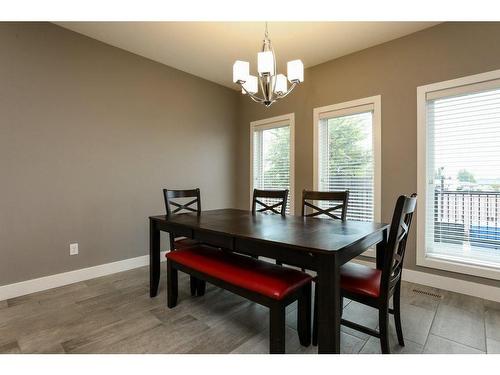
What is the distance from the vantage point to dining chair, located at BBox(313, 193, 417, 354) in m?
1.34

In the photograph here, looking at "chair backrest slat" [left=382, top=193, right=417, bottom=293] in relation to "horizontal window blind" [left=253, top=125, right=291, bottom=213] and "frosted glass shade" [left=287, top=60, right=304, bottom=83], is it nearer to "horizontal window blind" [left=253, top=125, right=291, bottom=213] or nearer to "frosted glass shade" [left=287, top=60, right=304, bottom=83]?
"frosted glass shade" [left=287, top=60, right=304, bottom=83]

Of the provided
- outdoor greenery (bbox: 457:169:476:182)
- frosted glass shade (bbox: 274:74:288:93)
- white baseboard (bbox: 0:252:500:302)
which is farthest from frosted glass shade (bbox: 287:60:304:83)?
white baseboard (bbox: 0:252:500:302)

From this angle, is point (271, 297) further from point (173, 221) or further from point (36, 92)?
point (36, 92)

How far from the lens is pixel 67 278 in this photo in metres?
2.64

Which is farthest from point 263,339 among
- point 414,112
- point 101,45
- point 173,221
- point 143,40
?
point 101,45

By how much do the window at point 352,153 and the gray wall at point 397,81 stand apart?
0.29 feet

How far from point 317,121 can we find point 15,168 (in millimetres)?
3344

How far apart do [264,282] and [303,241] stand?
0.35 m

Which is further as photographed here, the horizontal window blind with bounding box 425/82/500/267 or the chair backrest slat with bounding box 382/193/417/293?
the horizontal window blind with bounding box 425/82/500/267

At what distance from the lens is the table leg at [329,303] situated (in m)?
1.25

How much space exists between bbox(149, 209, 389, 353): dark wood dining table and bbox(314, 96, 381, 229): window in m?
1.22

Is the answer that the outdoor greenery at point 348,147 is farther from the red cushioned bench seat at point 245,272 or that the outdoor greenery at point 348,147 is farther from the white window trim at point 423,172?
the red cushioned bench seat at point 245,272

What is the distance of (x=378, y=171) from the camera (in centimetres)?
292

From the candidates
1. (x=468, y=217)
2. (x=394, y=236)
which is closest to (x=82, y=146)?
(x=394, y=236)
